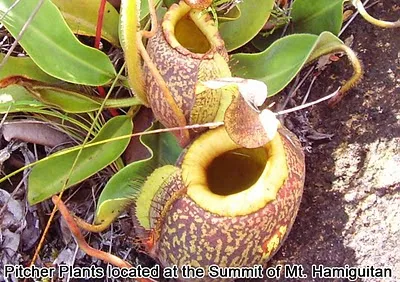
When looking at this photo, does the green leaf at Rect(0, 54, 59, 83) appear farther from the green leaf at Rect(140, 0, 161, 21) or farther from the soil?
the soil

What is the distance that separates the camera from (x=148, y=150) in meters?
1.26

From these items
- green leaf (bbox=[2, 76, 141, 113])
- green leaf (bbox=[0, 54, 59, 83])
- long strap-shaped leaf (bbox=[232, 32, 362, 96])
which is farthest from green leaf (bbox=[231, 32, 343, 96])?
green leaf (bbox=[0, 54, 59, 83])

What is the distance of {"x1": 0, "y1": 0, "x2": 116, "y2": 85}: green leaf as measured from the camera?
4.01 ft

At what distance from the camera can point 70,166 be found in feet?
4.12

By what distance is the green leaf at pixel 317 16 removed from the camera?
49.1 inches

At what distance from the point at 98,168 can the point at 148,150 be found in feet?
0.35

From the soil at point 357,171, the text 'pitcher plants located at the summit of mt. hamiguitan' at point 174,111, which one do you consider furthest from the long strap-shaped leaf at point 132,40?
the soil at point 357,171

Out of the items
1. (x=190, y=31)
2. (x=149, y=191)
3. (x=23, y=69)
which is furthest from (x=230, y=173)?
(x=23, y=69)

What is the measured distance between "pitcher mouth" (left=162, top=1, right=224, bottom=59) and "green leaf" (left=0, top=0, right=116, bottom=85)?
0.18 m

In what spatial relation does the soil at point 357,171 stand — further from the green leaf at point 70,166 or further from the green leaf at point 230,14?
the green leaf at point 70,166

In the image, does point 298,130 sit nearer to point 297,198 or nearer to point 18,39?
point 297,198

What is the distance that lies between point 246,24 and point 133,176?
1.24 feet

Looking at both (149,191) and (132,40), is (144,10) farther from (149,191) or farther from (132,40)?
(149,191)

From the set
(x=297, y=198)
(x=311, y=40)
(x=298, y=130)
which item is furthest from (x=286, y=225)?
(x=311, y=40)
